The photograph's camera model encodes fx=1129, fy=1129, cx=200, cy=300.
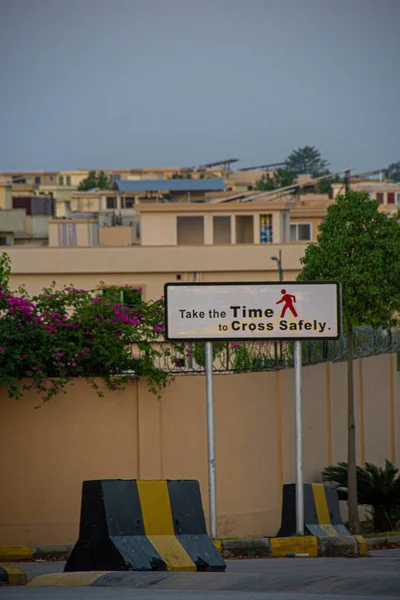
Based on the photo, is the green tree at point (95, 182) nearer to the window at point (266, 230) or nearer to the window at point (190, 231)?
the window at point (266, 230)

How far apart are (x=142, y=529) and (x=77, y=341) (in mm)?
4187

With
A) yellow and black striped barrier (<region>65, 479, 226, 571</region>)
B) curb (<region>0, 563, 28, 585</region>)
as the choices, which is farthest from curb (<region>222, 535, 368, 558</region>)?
curb (<region>0, 563, 28, 585</region>)

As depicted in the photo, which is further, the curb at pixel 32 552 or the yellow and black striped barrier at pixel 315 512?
the curb at pixel 32 552

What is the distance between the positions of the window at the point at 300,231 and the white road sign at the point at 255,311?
1834 inches

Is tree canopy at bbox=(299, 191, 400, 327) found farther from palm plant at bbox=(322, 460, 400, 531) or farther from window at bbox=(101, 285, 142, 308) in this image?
window at bbox=(101, 285, 142, 308)

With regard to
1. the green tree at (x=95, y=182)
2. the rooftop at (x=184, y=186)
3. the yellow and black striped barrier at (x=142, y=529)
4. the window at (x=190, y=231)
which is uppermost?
the green tree at (x=95, y=182)

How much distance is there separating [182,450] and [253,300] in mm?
2905

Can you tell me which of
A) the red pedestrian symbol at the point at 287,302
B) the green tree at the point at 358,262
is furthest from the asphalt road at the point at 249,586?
the green tree at the point at 358,262

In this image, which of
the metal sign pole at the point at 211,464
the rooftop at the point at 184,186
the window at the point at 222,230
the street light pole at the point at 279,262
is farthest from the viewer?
the rooftop at the point at 184,186

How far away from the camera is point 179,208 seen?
52.3 m

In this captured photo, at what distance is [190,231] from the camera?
5275 cm

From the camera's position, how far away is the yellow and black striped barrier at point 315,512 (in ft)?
43.2

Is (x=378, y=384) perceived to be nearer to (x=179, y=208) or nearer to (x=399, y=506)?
(x=399, y=506)

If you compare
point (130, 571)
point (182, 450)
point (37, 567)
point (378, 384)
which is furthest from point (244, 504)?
point (378, 384)
